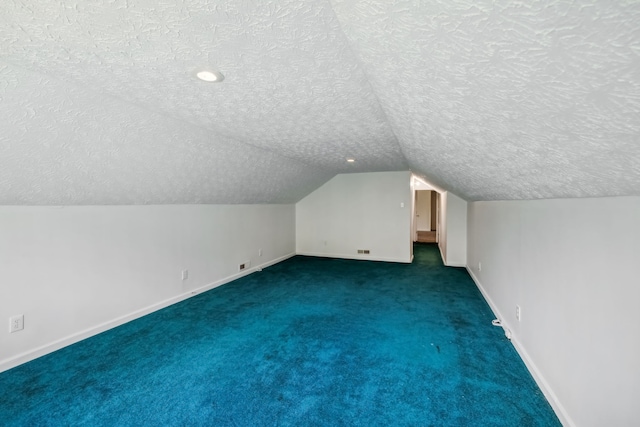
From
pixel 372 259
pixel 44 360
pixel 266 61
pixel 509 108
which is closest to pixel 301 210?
pixel 372 259

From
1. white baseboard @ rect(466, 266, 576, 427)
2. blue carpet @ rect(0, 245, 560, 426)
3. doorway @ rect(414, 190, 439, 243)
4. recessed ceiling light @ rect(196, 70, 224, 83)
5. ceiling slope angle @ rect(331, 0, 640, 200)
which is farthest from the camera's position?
doorway @ rect(414, 190, 439, 243)

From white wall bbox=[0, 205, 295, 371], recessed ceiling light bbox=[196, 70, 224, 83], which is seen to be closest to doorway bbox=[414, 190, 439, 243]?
white wall bbox=[0, 205, 295, 371]

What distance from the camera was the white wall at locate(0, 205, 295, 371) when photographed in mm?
→ 2166

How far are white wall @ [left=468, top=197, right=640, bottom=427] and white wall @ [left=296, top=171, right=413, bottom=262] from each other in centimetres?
344

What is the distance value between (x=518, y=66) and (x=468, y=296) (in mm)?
3598

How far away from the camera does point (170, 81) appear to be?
1.49 meters

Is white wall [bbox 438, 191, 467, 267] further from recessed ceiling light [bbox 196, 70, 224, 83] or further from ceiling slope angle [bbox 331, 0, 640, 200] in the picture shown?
recessed ceiling light [bbox 196, 70, 224, 83]

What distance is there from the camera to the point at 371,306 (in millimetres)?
3389

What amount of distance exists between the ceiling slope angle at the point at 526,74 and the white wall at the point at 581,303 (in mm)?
220

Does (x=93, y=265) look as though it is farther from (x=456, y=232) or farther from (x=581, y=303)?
(x=456, y=232)

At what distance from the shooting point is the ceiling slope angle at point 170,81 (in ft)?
3.32

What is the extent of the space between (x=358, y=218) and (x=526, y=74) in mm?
5556

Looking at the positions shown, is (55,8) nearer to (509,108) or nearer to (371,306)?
(509,108)

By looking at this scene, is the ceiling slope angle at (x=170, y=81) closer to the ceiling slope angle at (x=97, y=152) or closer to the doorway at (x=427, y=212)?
the ceiling slope angle at (x=97, y=152)
